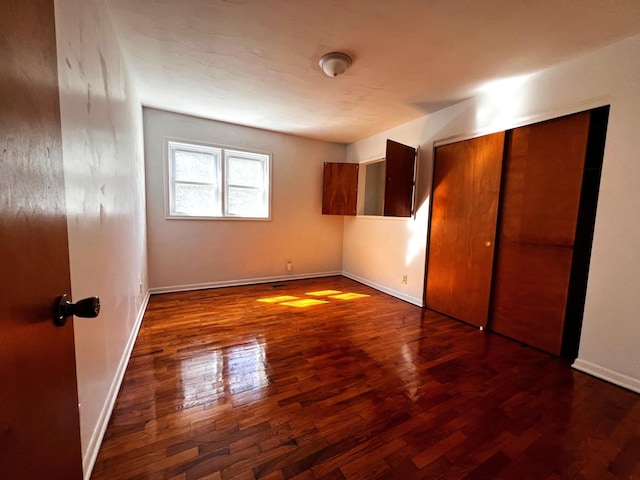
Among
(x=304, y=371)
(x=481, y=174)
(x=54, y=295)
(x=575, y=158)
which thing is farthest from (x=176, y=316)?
(x=575, y=158)

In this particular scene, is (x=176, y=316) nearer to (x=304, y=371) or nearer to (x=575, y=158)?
(x=304, y=371)

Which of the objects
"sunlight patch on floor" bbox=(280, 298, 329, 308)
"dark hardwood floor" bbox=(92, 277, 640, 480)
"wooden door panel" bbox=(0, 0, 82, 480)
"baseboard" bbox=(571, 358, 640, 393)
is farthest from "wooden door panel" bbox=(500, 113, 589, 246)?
"wooden door panel" bbox=(0, 0, 82, 480)

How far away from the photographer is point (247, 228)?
4.11 meters

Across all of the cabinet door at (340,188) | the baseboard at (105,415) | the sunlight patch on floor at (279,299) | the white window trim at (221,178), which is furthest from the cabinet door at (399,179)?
the baseboard at (105,415)

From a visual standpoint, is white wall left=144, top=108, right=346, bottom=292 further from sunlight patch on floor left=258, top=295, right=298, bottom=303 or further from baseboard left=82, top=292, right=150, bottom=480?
baseboard left=82, top=292, right=150, bottom=480

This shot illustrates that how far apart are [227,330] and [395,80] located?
2.92 metres

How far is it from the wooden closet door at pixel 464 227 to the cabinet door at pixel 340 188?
155 cm

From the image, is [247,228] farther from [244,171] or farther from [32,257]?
[32,257]

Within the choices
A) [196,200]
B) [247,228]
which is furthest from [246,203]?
[196,200]

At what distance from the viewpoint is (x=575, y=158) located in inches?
83.4

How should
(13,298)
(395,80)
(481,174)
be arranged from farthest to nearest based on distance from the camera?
(481,174) < (395,80) < (13,298)

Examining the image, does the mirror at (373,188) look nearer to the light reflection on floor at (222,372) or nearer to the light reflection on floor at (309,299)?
the light reflection on floor at (309,299)

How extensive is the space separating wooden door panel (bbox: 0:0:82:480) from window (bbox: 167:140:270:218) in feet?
10.7

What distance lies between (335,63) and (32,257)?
7.49ft
